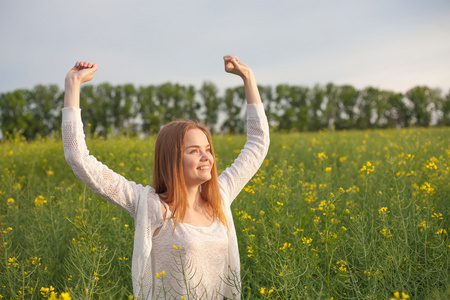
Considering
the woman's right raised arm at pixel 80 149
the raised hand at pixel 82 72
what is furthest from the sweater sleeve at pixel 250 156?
the raised hand at pixel 82 72

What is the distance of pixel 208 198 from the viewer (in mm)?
2363

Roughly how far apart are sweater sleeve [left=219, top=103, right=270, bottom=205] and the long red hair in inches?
5.9

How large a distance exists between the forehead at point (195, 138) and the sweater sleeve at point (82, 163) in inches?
16.0

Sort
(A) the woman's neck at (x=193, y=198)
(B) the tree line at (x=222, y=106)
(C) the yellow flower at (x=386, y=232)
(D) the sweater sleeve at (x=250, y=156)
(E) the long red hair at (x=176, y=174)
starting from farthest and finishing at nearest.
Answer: (B) the tree line at (x=222, y=106) → (C) the yellow flower at (x=386, y=232) → (D) the sweater sleeve at (x=250, y=156) → (A) the woman's neck at (x=193, y=198) → (E) the long red hair at (x=176, y=174)


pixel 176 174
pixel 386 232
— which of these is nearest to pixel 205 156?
pixel 176 174

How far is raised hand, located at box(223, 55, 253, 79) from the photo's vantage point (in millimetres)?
2387

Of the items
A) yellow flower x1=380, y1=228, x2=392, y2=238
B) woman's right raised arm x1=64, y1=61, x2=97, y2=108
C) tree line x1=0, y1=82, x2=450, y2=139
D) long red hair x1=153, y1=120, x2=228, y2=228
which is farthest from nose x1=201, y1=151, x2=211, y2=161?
tree line x1=0, y1=82, x2=450, y2=139

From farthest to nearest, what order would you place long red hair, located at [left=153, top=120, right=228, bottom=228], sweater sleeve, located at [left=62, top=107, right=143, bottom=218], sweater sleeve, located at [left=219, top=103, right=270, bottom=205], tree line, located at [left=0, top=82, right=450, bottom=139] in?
1. tree line, located at [left=0, top=82, right=450, bottom=139]
2. sweater sleeve, located at [left=219, top=103, right=270, bottom=205]
3. long red hair, located at [left=153, top=120, right=228, bottom=228]
4. sweater sleeve, located at [left=62, top=107, right=143, bottom=218]

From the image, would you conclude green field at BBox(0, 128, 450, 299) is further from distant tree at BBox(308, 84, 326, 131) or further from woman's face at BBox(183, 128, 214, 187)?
distant tree at BBox(308, 84, 326, 131)

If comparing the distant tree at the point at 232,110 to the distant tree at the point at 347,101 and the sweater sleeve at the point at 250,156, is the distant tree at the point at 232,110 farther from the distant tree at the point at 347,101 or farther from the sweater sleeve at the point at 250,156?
the sweater sleeve at the point at 250,156

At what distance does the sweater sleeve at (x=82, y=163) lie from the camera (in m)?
1.93

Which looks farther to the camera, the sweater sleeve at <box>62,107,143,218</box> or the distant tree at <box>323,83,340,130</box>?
the distant tree at <box>323,83,340,130</box>

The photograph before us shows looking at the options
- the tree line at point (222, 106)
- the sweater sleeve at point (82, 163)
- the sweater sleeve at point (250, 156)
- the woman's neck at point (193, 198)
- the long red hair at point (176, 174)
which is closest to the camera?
the sweater sleeve at point (82, 163)

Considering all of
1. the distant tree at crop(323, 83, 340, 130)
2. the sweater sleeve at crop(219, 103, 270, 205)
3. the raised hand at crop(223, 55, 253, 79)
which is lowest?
the sweater sleeve at crop(219, 103, 270, 205)
